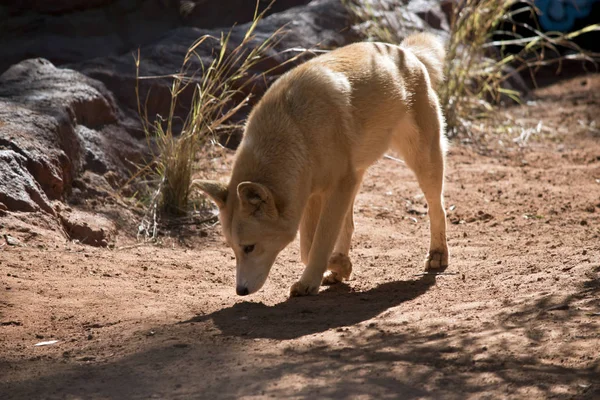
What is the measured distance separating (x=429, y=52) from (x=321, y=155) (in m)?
1.89

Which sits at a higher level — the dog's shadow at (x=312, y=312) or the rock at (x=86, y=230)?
the dog's shadow at (x=312, y=312)

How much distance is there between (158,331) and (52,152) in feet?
10.5

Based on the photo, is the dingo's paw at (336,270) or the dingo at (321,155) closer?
the dingo at (321,155)

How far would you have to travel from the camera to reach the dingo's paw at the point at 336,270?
18.7 ft

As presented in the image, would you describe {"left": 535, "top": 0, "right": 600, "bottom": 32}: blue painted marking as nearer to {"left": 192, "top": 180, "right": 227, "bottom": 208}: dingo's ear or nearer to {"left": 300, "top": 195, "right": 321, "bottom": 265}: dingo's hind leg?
{"left": 300, "top": 195, "right": 321, "bottom": 265}: dingo's hind leg

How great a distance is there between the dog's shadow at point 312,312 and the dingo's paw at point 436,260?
1.24 feet

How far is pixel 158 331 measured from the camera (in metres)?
4.29

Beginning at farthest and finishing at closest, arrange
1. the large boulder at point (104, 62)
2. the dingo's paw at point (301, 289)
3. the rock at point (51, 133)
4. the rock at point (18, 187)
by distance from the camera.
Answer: the large boulder at point (104, 62), the rock at point (51, 133), the rock at point (18, 187), the dingo's paw at point (301, 289)

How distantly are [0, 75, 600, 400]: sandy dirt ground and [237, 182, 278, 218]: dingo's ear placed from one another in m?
0.58

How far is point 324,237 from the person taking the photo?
5.23 m

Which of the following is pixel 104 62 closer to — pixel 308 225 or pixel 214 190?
pixel 308 225

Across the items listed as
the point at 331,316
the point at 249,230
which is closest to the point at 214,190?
the point at 249,230

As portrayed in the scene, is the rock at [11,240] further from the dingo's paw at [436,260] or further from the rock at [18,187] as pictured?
the dingo's paw at [436,260]

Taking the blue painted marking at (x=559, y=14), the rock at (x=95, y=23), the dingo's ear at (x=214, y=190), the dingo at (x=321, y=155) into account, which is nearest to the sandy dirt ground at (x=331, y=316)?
the dingo at (x=321, y=155)
